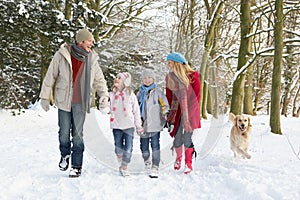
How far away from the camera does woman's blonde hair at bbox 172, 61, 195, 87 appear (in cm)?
439

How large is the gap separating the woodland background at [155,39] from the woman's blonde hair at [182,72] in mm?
2818

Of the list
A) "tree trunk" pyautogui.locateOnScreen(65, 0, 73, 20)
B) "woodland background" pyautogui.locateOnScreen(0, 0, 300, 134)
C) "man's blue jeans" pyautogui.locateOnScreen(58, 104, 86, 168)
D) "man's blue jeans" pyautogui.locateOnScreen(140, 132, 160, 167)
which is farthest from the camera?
"tree trunk" pyautogui.locateOnScreen(65, 0, 73, 20)

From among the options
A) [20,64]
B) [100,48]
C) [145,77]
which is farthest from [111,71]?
[145,77]

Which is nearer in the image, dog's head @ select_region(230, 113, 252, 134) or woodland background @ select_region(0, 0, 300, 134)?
dog's head @ select_region(230, 113, 252, 134)

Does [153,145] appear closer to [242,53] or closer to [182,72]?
[182,72]

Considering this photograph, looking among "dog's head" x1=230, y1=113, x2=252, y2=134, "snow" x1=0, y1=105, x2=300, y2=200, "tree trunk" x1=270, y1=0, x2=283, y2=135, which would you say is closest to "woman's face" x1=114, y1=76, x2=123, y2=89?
"snow" x1=0, y1=105, x2=300, y2=200

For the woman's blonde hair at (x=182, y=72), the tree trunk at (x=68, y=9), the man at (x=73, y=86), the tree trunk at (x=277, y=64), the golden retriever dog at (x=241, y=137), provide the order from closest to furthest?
the man at (x=73, y=86)
the woman's blonde hair at (x=182, y=72)
the golden retriever dog at (x=241, y=137)
the tree trunk at (x=277, y=64)
the tree trunk at (x=68, y=9)

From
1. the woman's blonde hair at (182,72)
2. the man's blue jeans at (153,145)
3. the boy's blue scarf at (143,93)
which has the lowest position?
the man's blue jeans at (153,145)

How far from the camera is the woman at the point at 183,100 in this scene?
4.42 meters

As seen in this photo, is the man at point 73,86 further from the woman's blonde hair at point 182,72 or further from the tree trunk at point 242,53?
the tree trunk at point 242,53

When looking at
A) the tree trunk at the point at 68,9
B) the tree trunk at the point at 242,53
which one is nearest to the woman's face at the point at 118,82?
the tree trunk at the point at 242,53

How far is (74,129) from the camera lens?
4.08 m

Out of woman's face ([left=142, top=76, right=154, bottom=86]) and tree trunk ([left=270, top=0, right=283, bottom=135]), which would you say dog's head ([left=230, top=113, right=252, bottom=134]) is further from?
tree trunk ([left=270, top=0, right=283, bottom=135])

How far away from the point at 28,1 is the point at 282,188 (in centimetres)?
844
